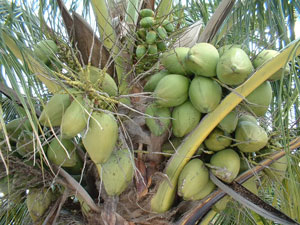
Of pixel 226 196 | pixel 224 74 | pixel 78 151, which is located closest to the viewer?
pixel 224 74

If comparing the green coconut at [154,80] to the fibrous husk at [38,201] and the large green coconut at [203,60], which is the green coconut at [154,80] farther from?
the fibrous husk at [38,201]

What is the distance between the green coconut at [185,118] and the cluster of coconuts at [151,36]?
0.24 meters

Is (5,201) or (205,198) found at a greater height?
(5,201)

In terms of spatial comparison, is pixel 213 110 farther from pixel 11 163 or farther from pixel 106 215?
pixel 11 163

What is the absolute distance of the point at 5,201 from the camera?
5.06 feet

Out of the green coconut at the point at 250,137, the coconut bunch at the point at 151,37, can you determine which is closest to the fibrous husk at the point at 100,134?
the coconut bunch at the point at 151,37

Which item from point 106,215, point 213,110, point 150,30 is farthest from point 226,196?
point 150,30

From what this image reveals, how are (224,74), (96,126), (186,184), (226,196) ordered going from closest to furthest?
(96,126), (224,74), (186,184), (226,196)

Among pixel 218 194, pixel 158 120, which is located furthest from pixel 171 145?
pixel 218 194

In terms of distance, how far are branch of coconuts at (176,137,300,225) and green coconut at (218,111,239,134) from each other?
0.17 meters

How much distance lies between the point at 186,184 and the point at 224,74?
1.35ft

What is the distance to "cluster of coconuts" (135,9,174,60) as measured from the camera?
1.53 m

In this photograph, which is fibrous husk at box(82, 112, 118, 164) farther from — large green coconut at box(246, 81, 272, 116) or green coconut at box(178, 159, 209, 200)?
large green coconut at box(246, 81, 272, 116)

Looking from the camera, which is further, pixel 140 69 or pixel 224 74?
pixel 140 69
